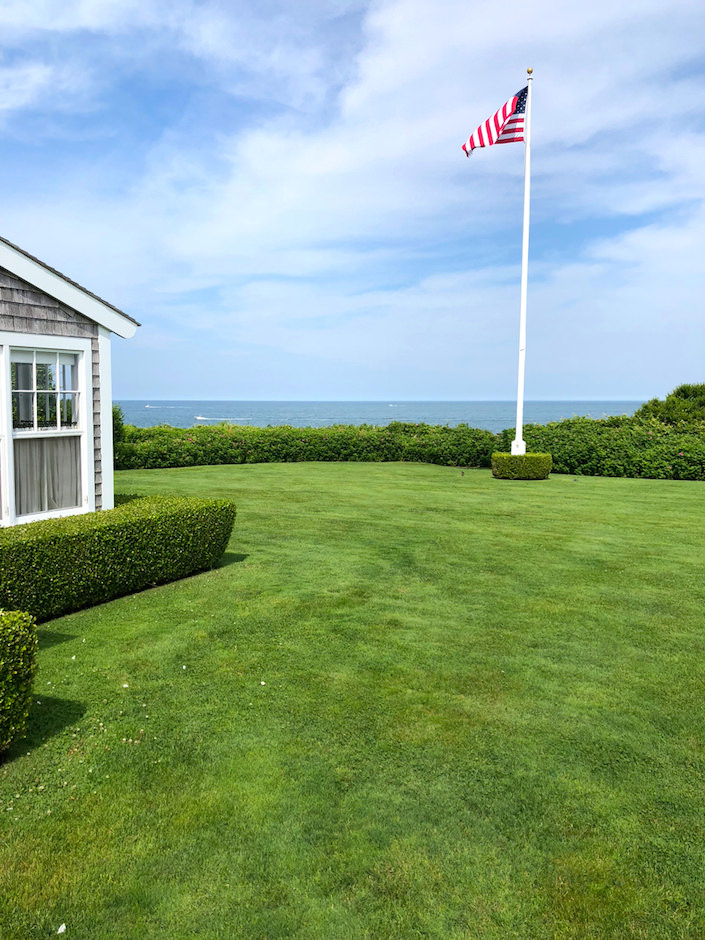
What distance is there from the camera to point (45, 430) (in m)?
8.32

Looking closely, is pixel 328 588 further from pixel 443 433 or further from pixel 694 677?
pixel 443 433

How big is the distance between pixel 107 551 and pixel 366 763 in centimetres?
442

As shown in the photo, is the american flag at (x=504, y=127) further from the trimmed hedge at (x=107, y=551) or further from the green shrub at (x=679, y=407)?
the trimmed hedge at (x=107, y=551)

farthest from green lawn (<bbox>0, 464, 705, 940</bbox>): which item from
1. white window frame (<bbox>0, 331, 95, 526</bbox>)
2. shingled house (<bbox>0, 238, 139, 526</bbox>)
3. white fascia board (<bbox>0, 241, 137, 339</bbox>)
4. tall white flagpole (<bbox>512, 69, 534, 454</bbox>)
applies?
tall white flagpole (<bbox>512, 69, 534, 454</bbox>)

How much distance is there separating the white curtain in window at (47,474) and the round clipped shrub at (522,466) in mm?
15506

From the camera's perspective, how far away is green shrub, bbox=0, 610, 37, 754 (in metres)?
4.22

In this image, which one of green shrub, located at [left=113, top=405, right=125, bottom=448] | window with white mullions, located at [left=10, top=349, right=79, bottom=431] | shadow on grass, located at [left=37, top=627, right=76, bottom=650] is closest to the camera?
shadow on grass, located at [left=37, top=627, right=76, bottom=650]

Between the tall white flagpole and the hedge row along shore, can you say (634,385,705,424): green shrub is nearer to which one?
the hedge row along shore

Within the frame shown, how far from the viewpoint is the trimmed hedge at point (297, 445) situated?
2420 cm

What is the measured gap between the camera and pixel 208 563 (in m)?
9.25

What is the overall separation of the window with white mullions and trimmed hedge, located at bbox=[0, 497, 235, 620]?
1.37 m

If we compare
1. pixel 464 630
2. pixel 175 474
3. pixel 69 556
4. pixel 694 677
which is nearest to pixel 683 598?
pixel 694 677

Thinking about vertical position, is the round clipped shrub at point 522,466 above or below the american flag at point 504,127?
below

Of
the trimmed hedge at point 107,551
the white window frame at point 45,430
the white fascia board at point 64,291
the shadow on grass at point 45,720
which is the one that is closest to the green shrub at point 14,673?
the shadow on grass at point 45,720
